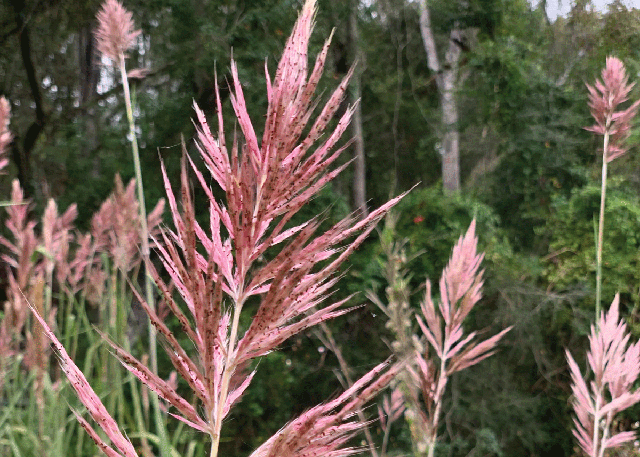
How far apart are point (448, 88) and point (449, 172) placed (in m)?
1.77

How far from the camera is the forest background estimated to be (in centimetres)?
682

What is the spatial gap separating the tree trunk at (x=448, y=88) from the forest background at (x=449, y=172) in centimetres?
8

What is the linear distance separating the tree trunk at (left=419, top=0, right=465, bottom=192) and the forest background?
84mm

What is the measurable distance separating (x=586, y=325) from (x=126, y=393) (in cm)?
594

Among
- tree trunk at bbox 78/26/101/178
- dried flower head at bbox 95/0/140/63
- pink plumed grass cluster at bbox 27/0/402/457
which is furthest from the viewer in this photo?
tree trunk at bbox 78/26/101/178

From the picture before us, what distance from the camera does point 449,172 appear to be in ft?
36.8

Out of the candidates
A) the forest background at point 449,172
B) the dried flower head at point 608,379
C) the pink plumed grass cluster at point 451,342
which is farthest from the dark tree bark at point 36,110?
the dried flower head at point 608,379

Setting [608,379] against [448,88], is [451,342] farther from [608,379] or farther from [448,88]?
[448,88]

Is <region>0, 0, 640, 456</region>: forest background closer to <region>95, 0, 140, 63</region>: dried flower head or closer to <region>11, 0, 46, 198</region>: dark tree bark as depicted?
<region>11, 0, 46, 198</region>: dark tree bark

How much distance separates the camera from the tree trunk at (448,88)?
1106 centimetres

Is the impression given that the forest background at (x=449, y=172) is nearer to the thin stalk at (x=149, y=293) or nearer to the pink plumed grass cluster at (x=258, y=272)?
the thin stalk at (x=149, y=293)

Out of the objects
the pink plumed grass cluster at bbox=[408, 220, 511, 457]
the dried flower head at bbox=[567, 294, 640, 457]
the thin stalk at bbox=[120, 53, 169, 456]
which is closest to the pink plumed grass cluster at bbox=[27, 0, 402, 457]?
the thin stalk at bbox=[120, 53, 169, 456]

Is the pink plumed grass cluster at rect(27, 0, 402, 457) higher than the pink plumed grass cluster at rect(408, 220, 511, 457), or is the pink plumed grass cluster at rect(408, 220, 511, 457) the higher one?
the pink plumed grass cluster at rect(27, 0, 402, 457)

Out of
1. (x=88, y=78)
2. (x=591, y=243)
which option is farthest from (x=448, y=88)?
(x=88, y=78)
